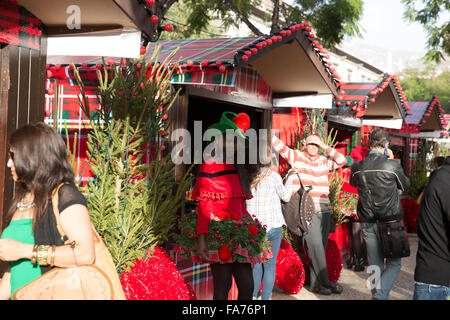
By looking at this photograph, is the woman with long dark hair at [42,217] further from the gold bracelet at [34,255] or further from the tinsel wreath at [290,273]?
the tinsel wreath at [290,273]

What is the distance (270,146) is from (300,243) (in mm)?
1358

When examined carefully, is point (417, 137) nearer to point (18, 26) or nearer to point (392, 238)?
point (392, 238)

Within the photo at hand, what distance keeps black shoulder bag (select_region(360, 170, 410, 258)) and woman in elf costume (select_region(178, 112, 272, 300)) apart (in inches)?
60.6

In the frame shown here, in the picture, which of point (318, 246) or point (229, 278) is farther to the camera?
point (318, 246)

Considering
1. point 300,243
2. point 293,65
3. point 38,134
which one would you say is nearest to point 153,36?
point 38,134

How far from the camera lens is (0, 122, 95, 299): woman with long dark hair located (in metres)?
2.09

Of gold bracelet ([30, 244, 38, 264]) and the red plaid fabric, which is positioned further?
the red plaid fabric

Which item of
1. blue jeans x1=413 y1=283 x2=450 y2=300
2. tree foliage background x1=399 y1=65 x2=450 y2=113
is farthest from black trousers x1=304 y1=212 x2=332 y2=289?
tree foliage background x1=399 y1=65 x2=450 y2=113

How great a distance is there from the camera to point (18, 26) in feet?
10.8

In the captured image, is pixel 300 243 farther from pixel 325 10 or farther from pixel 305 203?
pixel 325 10

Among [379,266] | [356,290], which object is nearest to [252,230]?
[379,266]

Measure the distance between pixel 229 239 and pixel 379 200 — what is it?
1.95m

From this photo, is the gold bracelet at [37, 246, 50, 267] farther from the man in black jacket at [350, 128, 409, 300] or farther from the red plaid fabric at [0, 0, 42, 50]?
the man in black jacket at [350, 128, 409, 300]

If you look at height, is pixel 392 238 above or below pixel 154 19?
below
